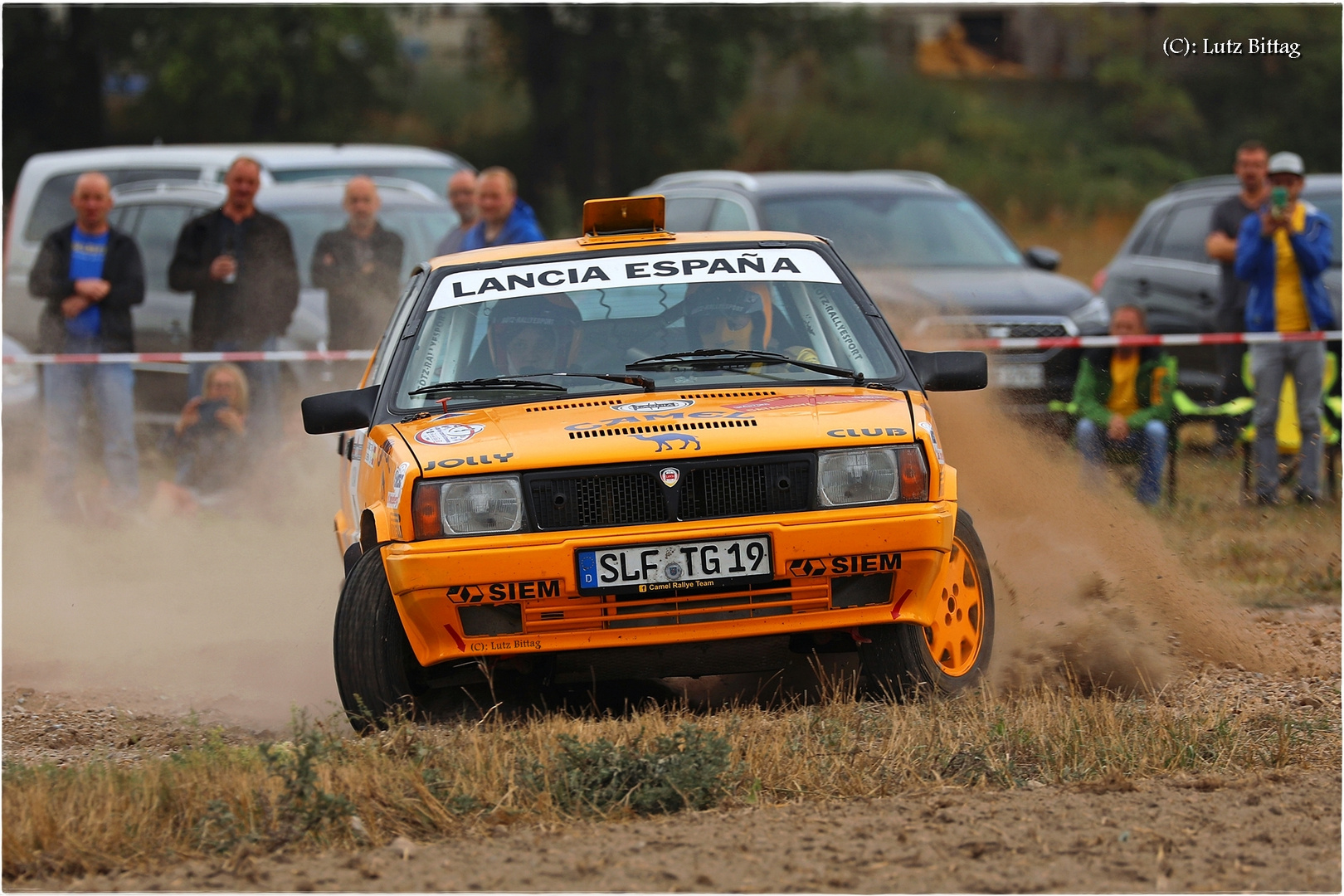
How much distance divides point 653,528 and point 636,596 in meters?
0.22

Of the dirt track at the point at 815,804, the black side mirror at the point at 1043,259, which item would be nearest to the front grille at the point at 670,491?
the dirt track at the point at 815,804

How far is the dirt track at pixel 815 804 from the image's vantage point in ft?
13.9

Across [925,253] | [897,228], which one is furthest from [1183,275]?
[897,228]

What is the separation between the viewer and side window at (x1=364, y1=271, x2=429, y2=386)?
683 centimetres

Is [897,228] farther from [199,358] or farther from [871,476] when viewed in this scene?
[871,476]

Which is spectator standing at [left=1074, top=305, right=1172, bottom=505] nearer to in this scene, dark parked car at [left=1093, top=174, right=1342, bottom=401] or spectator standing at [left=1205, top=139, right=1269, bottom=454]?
spectator standing at [left=1205, top=139, right=1269, bottom=454]

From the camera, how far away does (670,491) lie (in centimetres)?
550

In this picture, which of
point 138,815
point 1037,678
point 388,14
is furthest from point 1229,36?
point 138,815

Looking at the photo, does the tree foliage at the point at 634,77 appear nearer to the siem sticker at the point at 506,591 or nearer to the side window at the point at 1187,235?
the side window at the point at 1187,235

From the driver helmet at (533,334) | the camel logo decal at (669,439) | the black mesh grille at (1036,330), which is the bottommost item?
the black mesh grille at (1036,330)

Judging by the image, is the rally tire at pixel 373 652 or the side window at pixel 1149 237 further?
the side window at pixel 1149 237

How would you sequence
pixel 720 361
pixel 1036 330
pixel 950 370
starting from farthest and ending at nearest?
pixel 1036 330 < pixel 950 370 < pixel 720 361

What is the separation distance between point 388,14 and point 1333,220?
70.9 ft

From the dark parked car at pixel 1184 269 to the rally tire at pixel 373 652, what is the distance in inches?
341
